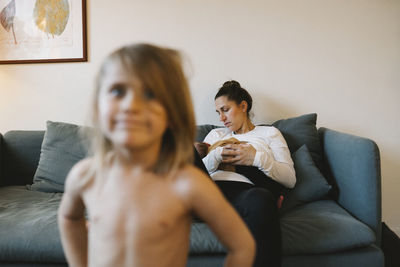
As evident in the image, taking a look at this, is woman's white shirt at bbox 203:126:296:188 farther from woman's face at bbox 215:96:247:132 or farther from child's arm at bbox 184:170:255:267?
child's arm at bbox 184:170:255:267

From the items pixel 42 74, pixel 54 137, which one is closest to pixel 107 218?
pixel 54 137

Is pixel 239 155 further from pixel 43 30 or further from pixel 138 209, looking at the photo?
pixel 43 30

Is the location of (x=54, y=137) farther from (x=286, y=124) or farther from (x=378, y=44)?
(x=378, y=44)

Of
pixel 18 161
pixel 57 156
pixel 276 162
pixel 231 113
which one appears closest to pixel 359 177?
pixel 276 162

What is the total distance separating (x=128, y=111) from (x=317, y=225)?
95 centimetres

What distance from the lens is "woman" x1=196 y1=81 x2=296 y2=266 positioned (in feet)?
2.93

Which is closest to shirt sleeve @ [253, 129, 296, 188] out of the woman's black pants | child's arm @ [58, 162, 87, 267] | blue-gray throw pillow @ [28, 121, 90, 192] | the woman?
the woman

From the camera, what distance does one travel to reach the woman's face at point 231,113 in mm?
1577

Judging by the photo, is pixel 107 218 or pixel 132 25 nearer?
pixel 107 218

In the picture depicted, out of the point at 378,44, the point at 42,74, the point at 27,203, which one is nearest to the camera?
the point at 27,203

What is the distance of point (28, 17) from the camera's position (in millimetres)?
1954

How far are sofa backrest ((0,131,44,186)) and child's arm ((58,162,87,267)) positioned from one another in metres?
1.31

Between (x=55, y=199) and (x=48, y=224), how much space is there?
367 millimetres

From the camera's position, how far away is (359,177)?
1.20 m
